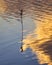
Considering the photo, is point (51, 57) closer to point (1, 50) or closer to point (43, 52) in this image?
point (43, 52)

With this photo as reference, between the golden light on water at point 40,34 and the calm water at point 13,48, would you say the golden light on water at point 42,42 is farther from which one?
the calm water at point 13,48

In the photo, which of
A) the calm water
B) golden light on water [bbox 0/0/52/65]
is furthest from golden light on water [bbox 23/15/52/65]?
the calm water

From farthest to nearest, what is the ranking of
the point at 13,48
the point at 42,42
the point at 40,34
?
the point at 40,34, the point at 42,42, the point at 13,48

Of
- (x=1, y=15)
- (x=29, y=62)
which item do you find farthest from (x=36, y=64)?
(x=1, y=15)

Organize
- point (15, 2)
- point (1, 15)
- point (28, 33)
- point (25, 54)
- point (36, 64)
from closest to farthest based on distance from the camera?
point (36, 64)
point (25, 54)
point (28, 33)
point (1, 15)
point (15, 2)

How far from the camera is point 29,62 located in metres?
13.2

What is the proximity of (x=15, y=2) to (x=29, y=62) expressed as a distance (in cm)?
1851

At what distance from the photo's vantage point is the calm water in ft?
44.0

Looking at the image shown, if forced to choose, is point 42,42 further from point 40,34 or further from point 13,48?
point 13,48

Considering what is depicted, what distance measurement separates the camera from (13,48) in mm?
15094

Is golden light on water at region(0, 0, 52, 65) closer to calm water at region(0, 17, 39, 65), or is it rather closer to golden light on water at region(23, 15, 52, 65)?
golden light on water at region(23, 15, 52, 65)

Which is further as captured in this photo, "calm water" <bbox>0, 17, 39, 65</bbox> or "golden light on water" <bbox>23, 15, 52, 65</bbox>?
"golden light on water" <bbox>23, 15, 52, 65</bbox>

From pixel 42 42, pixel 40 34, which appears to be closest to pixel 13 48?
pixel 42 42

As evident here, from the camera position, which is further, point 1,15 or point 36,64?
point 1,15
